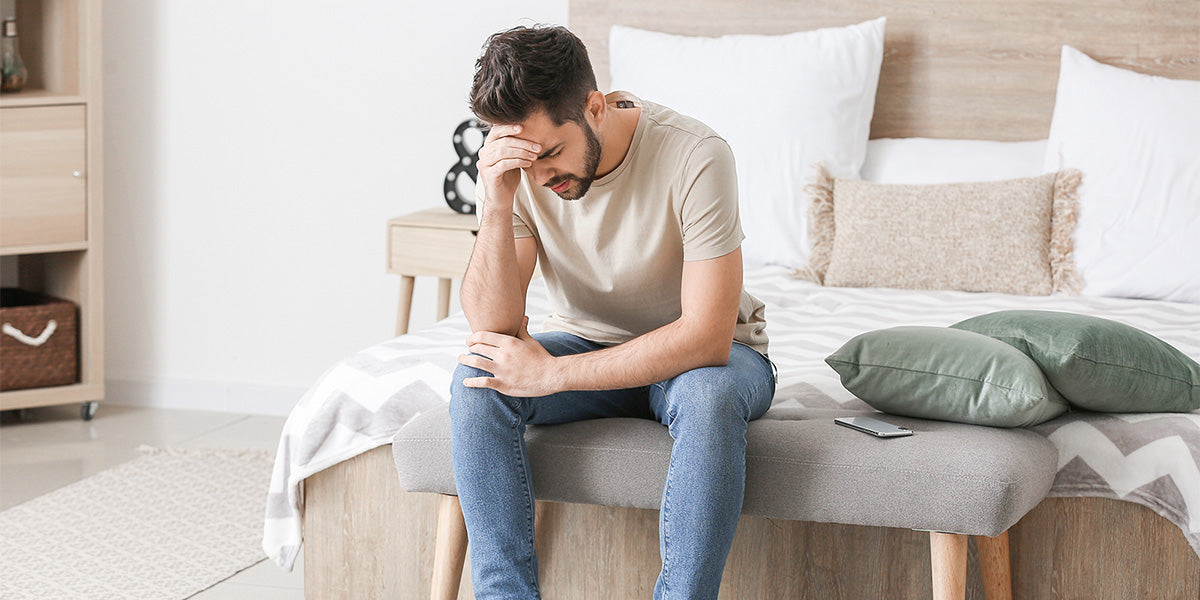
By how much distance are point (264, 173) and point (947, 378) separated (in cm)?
242

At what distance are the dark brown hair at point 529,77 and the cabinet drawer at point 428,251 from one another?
1428 mm

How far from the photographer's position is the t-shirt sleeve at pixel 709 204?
61.6 inches

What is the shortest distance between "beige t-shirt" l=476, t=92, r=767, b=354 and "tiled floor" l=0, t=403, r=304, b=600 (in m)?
1.65

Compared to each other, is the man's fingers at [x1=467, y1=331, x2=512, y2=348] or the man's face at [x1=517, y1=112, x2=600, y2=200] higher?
the man's face at [x1=517, y1=112, x2=600, y2=200]

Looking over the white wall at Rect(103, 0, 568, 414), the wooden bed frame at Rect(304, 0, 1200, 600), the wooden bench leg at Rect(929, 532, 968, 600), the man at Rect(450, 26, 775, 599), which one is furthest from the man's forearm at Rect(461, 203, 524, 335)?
the white wall at Rect(103, 0, 568, 414)

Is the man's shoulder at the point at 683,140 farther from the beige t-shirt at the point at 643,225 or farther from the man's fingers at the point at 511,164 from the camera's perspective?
the man's fingers at the point at 511,164

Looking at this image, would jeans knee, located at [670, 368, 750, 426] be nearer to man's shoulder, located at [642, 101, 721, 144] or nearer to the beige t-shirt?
the beige t-shirt

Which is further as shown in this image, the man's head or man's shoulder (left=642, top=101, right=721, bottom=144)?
man's shoulder (left=642, top=101, right=721, bottom=144)

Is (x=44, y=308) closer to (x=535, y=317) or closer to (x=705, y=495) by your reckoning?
(x=535, y=317)

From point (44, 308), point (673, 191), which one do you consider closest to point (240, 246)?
point (44, 308)

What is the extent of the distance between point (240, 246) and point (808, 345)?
2058 millimetres

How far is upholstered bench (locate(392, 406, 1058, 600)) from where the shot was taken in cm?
150

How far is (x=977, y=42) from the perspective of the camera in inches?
116

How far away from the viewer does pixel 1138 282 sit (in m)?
2.53
